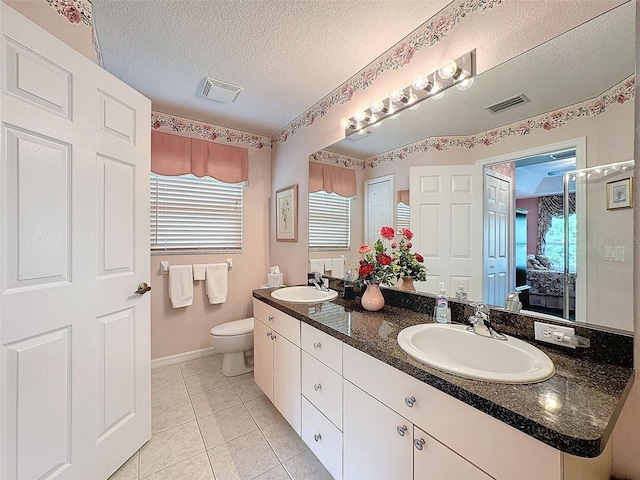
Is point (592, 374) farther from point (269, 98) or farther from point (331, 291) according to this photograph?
point (269, 98)

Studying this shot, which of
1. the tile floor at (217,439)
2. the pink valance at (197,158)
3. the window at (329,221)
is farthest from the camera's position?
the pink valance at (197,158)

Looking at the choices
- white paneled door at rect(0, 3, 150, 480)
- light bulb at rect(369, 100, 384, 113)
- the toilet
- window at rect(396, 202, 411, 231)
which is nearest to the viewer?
white paneled door at rect(0, 3, 150, 480)

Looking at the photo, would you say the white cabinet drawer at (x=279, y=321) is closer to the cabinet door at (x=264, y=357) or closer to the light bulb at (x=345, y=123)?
the cabinet door at (x=264, y=357)

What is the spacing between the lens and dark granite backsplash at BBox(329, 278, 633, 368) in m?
0.87

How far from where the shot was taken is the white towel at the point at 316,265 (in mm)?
2299

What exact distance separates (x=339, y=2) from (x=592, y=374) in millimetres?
1831

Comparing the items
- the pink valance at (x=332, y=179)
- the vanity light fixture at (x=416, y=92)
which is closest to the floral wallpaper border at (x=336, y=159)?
the pink valance at (x=332, y=179)

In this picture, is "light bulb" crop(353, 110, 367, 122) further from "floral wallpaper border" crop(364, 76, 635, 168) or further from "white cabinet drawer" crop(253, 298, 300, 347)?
"white cabinet drawer" crop(253, 298, 300, 347)

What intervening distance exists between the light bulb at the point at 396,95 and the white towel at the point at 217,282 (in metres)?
2.11

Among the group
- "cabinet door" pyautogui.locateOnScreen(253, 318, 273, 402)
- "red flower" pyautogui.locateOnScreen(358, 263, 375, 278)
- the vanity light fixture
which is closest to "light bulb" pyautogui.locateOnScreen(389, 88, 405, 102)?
the vanity light fixture

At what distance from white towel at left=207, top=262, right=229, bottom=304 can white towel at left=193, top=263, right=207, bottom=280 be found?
46 millimetres

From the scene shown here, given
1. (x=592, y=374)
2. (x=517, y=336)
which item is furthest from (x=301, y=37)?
(x=592, y=374)

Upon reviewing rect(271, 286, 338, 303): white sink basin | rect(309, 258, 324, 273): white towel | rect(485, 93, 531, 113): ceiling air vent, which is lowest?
rect(271, 286, 338, 303): white sink basin

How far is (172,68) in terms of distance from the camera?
6.14ft
